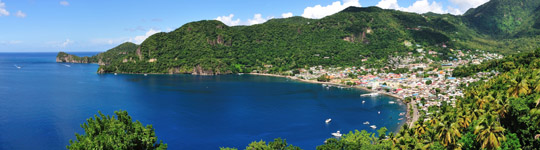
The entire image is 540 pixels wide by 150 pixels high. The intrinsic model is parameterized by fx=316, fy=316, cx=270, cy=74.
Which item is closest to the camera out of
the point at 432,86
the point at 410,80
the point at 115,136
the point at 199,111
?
the point at 115,136

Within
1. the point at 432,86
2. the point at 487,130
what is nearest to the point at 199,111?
the point at 487,130

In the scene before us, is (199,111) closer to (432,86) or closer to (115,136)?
(115,136)

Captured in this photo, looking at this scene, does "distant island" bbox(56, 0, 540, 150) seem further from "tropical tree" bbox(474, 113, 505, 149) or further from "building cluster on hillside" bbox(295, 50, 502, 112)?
"building cluster on hillside" bbox(295, 50, 502, 112)

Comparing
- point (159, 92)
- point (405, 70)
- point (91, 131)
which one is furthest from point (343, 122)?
point (405, 70)

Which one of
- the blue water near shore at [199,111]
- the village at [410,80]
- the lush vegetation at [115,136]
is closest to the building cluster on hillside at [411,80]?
the village at [410,80]

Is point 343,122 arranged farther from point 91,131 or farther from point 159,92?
point 159,92

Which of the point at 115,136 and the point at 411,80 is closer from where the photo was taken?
the point at 115,136
